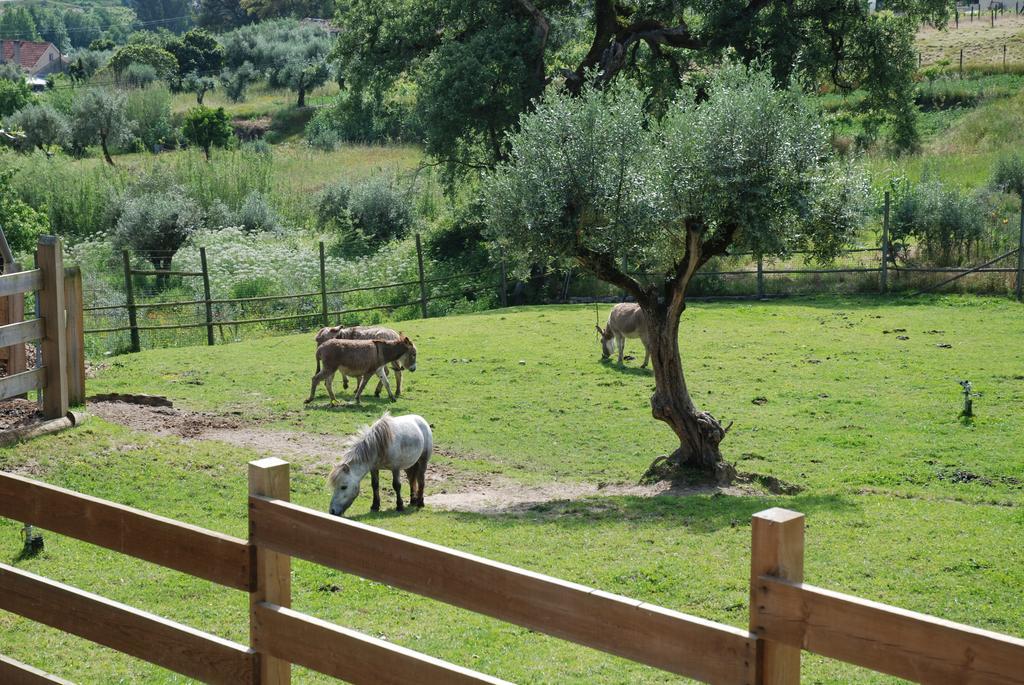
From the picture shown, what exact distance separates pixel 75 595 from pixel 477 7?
29.3m

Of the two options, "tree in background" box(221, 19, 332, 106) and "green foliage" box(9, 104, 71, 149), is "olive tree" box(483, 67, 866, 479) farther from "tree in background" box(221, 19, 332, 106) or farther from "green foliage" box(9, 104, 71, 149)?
"tree in background" box(221, 19, 332, 106)

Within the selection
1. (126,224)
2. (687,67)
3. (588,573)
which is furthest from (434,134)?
(588,573)

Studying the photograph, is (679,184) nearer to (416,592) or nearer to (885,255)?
(416,592)

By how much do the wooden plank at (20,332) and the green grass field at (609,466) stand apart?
3.78 ft

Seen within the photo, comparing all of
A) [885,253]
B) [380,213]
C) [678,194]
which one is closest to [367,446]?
[678,194]

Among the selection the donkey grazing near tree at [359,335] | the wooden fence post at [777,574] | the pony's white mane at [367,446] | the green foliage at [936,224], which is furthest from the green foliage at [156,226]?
the wooden fence post at [777,574]

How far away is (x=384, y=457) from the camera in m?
11.6

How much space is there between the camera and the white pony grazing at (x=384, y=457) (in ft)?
37.1

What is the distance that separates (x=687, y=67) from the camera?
105ft

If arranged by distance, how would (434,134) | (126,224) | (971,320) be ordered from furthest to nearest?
(126,224) → (434,134) → (971,320)

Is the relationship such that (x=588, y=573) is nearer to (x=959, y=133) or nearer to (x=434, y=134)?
(x=434, y=134)

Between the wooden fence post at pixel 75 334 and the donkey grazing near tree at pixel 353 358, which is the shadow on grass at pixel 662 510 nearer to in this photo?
the wooden fence post at pixel 75 334

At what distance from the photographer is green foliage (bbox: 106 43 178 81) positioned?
94144 mm

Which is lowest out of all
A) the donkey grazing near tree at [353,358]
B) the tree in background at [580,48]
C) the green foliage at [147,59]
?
the donkey grazing near tree at [353,358]
